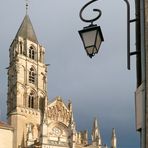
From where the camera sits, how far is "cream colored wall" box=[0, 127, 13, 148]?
62438mm

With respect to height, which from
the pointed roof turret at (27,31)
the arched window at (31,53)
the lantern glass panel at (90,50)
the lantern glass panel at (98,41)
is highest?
the pointed roof turret at (27,31)

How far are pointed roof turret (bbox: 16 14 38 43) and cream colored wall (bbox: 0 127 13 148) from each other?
1449 cm

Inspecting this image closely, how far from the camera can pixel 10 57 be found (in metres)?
72.2

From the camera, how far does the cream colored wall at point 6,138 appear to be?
6244 cm

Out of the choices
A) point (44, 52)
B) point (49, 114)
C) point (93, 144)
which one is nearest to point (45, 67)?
point (44, 52)

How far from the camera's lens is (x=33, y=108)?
67812mm

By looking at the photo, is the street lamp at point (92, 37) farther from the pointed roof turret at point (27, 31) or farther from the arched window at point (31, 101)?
the pointed roof turret at point (27, 31)

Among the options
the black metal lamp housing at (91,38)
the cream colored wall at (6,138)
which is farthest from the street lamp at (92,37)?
the cream colored wall at (6,138)

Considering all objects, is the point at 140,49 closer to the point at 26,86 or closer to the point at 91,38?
the point at 91,38

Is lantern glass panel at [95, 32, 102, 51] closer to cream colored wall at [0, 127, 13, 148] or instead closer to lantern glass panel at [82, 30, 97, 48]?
lantern glass panel at [82, 30, 97, 48]

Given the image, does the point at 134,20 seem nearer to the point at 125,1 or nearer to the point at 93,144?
the point at 125,1

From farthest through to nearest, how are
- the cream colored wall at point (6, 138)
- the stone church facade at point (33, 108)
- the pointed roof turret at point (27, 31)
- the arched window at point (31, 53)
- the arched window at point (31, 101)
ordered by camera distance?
1. the pointed roof turret at point (27, 31)
2. the arched window at point (31, 53)
3. the arched window at point (31, 101)
4. the stone church facade at point (33, 108)
5. the cream colored wall at point (6, 138)

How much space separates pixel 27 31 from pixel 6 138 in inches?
660

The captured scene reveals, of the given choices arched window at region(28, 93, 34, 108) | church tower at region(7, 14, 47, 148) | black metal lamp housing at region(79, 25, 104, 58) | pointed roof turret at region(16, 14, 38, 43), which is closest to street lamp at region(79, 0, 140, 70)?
black metal lamp housing at region(79, 25, 104, 58)
